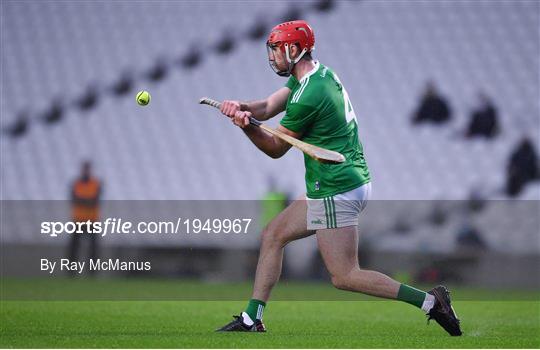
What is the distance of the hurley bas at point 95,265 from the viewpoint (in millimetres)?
13977

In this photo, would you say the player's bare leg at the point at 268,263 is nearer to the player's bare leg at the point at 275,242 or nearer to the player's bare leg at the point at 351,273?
the player's bare leg at the point at 275,242

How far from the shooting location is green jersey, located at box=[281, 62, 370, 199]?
20.0 ft

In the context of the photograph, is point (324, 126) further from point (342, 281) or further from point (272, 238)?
point (342, 281)

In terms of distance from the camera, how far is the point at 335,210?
610 cm

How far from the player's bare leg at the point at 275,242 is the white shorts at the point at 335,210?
0.17m

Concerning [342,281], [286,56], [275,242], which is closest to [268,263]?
[275,242]

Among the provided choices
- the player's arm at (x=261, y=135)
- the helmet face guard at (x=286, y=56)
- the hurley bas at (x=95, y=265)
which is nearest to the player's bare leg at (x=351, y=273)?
the player's arm at (x=261, y=135)

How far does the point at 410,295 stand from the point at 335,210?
25.6 inches

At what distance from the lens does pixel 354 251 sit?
240 inches

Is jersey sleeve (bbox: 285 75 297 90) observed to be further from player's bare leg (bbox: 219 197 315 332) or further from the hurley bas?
the hurley bas

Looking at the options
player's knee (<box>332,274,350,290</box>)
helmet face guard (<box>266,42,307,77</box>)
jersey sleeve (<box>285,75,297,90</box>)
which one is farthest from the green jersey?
player's knee (<box>332,274,350,290</box>)

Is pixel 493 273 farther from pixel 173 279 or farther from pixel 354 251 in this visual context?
pixel 354 251

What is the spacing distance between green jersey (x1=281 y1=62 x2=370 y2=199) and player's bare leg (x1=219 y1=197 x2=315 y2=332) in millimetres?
242

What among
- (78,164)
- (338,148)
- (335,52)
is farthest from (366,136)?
(338,148)
